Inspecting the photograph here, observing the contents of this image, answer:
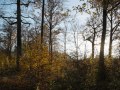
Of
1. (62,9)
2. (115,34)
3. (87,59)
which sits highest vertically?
(62,9)

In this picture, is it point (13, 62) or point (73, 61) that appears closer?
point (73, 61)

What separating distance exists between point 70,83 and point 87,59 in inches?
135

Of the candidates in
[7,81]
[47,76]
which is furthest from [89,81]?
[7,81]

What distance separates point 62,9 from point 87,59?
62.1ft

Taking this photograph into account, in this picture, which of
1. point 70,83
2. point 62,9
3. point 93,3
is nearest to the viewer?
point 70,83

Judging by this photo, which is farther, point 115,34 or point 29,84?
point 115,34

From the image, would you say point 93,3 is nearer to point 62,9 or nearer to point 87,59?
point 87,59

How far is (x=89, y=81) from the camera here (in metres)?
19.9

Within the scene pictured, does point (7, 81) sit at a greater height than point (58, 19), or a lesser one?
lesser

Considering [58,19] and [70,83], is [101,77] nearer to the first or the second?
[70,83]

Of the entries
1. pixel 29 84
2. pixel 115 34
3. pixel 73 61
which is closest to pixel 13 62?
pixel 73 61

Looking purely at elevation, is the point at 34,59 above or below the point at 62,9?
below

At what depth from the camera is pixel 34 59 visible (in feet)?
61.4

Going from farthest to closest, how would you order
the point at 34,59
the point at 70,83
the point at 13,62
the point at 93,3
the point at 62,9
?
the point at 62,9
the point at 13,62
the point at 93,3
the point at 70,83
the point at 34,59
